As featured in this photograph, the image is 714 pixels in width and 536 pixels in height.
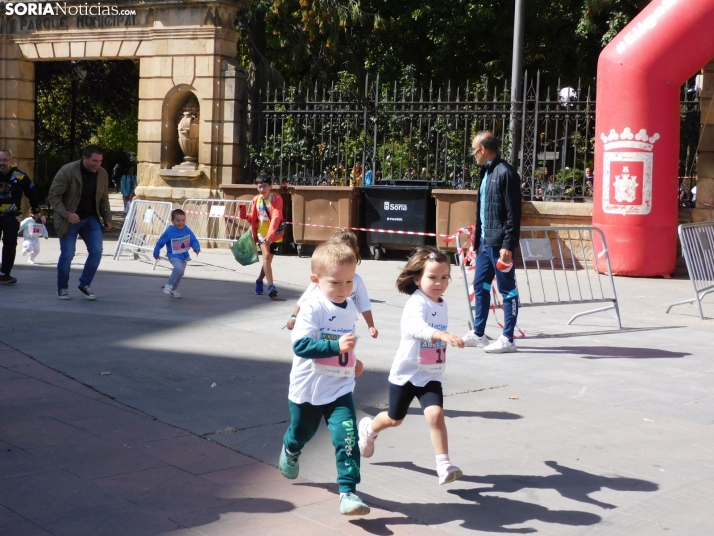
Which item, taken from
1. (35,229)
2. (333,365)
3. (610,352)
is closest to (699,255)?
(610,352)

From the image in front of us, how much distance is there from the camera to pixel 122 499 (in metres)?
4.35

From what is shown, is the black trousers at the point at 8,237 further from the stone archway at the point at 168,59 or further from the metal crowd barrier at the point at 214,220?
the stone archway at the point at 168,59

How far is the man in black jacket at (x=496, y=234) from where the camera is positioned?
25.8 feet

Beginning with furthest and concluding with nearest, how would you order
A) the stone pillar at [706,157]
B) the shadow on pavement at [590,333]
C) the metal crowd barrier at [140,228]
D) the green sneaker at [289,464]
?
1. the metal crowd barrier at [140,228]
2. the stone pillar at [706,157]
3. the shadow on pavement at [590,333]
4. the green sneaker at [289,464]

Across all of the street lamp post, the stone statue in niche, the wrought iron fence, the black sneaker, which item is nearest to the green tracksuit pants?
the black sneaker

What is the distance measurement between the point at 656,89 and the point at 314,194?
19.8ft

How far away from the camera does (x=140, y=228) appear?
16.9 m

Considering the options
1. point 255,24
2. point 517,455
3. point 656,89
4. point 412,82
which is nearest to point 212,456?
point 517,455

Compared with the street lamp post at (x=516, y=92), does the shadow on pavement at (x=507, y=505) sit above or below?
below

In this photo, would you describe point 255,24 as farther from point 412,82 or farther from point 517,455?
point 517,455

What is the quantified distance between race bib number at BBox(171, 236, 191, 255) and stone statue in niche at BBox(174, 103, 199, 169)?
6.91 metres

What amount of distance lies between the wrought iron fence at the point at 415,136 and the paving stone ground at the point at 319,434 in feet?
20.5

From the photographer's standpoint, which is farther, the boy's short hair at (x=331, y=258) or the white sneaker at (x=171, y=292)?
the white sneaker at (x=171, y=292)

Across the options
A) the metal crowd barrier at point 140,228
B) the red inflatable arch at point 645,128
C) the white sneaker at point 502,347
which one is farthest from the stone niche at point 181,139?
the white sneaker at point 502,347
